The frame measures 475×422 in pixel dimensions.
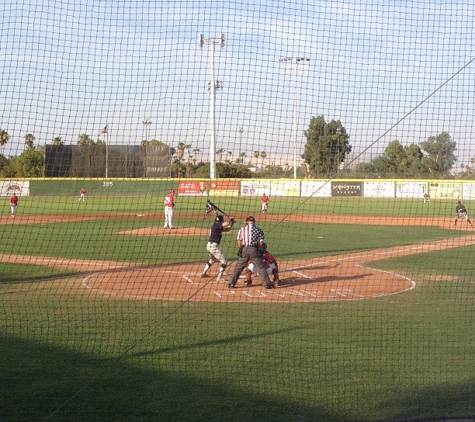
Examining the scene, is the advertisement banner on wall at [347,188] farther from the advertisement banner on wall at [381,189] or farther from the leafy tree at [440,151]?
the leafy tree at [440,151]

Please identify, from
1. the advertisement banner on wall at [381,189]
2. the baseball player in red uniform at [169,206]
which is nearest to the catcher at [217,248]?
the baseball player in red uniform at [169,206]

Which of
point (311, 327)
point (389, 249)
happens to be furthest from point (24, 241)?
point (311, 327)

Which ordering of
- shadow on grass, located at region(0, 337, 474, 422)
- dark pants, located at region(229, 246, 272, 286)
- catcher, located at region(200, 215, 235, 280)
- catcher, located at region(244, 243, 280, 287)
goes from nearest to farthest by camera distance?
shadow on grass, located at region(0, 337, 474, 422) → dark pants, located at region(229, 246, 272, 286) → catcher, located at region(244, 243, 280, 287) → catcher, located at region(200, 215, 235, 280)

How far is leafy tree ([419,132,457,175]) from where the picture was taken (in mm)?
9141

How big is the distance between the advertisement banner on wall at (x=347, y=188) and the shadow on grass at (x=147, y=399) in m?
42.1

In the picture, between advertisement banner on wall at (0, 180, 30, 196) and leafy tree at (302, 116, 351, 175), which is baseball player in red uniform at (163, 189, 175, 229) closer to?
advertisement banner on wall at (0, 180, 30, 196)

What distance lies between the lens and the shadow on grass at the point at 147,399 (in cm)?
704

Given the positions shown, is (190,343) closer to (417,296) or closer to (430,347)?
(430,347)

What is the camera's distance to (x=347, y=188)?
5034cm

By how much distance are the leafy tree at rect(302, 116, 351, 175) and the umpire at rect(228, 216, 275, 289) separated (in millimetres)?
4489

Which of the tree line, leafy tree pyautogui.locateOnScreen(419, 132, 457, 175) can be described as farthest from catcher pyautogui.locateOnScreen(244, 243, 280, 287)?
leafy tree pyautogui.locateOnScreen(419, 132, 457, 175)

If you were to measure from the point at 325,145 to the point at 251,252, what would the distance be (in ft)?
17.8

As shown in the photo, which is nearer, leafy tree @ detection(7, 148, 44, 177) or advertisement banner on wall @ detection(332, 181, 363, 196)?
leafy tree @ detection(7, 148, 44, 177)

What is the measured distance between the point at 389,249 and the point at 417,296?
898 cm
